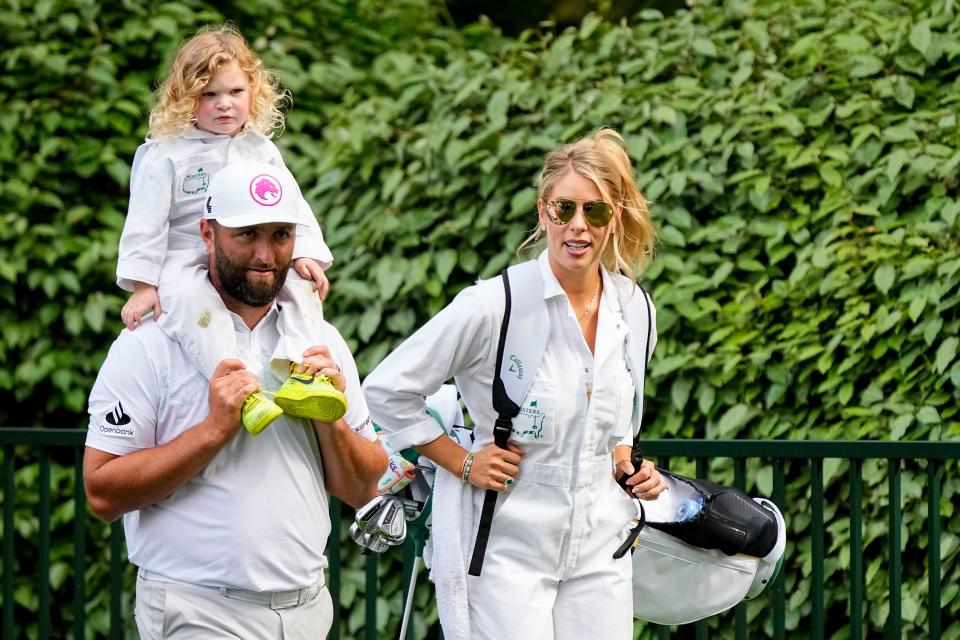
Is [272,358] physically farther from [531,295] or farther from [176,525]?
[531,295]

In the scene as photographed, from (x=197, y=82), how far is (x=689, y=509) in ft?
6.08

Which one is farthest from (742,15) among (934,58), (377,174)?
(377,174)

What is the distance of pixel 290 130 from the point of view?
6.96m

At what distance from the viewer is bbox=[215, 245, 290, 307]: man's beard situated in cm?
320

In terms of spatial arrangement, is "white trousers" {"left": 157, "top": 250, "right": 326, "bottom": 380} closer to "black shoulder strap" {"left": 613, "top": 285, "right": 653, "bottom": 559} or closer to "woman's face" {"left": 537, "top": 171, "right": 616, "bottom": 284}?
"woman's face" {"left": 537, "top": 171, "right": 616, "bottom": 284}

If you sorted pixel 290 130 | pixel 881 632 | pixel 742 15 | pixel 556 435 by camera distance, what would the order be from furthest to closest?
pixel 290 130 < pixel 742 15 < pixel 881 632 < pixel 556 435

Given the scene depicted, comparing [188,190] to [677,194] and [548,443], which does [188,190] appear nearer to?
[548,443]

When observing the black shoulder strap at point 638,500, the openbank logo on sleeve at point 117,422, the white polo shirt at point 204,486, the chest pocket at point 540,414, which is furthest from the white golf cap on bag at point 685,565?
the openbank logo on sleeve at point 117,422

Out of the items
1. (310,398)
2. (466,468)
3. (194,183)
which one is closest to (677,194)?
(466,468)

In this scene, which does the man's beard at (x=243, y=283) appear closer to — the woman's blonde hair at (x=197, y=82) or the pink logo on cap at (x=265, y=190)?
the pink logo on cap at (x=265, y=190)

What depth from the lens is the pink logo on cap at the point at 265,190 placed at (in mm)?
3154

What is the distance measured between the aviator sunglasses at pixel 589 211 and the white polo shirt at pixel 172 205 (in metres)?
0.66

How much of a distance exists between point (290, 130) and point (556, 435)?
3816 mm

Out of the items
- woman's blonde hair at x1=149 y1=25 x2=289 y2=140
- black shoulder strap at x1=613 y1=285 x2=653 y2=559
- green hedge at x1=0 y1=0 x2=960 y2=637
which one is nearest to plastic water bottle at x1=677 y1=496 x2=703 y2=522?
black shoulder strap at x1=613 y1=285 x2=653 y2=559
